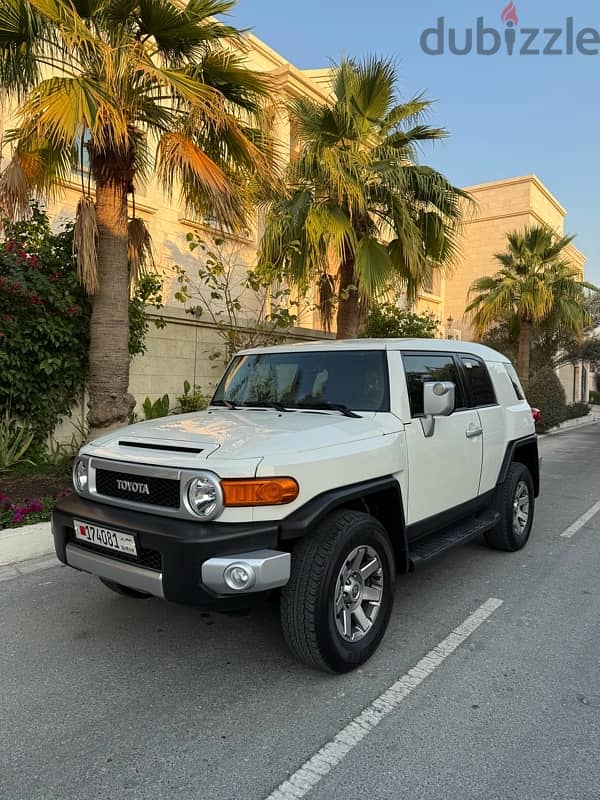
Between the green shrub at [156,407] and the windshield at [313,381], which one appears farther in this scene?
the green shrub at [156,407]

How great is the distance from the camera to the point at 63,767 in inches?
92.1

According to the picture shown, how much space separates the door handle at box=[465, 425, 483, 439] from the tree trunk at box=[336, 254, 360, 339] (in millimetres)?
6004

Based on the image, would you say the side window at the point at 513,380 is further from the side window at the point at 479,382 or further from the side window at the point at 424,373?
the side window at the point at 424,373

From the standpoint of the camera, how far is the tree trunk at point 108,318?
6617 millimetres

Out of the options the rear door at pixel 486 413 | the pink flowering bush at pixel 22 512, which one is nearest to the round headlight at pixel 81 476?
the pink flowering bush at pixel 22 512

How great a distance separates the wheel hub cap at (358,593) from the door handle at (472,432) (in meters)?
1.54

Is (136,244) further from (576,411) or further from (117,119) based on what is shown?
(576,411)

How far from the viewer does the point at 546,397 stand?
1844cm

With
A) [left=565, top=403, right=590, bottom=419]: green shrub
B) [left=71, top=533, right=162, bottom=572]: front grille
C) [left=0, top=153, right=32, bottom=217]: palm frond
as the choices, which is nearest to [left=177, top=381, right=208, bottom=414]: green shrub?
[left=0, top=153, right=32, bottom=217]: palm frond

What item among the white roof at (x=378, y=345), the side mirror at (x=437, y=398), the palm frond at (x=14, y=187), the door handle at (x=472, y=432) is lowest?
the door handle at (x=472, y=432)

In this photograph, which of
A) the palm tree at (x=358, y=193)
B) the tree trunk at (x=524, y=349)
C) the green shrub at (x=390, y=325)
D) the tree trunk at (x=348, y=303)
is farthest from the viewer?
the tree trunk at (x=524, y=349)

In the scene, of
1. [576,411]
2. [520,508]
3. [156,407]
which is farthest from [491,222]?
[520,508]

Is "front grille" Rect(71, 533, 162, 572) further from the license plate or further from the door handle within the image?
the door handle

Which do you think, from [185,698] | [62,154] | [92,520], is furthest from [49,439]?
[185,698]
